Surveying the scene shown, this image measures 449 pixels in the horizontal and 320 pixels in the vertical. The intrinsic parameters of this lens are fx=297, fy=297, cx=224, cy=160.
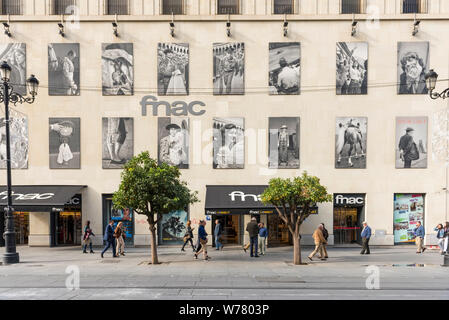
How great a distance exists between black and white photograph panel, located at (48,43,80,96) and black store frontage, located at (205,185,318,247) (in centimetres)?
1017

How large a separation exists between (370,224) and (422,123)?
22.0 ft

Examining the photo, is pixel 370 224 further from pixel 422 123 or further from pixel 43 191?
pixel 43 191

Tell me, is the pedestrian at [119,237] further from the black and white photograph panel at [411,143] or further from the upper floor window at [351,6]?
the upper floor window at [351,6]

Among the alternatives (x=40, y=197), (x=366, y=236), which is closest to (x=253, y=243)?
(x=366, y=236)

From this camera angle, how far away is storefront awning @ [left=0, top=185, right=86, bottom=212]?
15.8 metres

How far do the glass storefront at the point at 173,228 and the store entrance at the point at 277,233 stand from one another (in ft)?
17.1

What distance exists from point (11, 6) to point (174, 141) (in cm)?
1293

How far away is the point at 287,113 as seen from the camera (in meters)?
17.8

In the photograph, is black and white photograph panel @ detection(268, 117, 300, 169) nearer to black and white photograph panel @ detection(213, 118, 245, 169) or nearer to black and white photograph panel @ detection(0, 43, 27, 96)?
black and white photograph panel @ detection(213, 118, 245, 169)

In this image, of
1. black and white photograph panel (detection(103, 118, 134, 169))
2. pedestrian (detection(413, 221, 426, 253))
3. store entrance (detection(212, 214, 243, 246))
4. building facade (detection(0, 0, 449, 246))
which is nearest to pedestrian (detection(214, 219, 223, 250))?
store entrance (detection(212, 214, 243, 246))

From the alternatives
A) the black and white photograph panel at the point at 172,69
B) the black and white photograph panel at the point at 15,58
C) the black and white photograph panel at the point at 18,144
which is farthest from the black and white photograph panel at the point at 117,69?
the black and white photograph panel at the point at 18,144

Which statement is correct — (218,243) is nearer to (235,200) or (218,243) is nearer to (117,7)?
(235,200)

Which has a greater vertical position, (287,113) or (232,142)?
(287,113)
